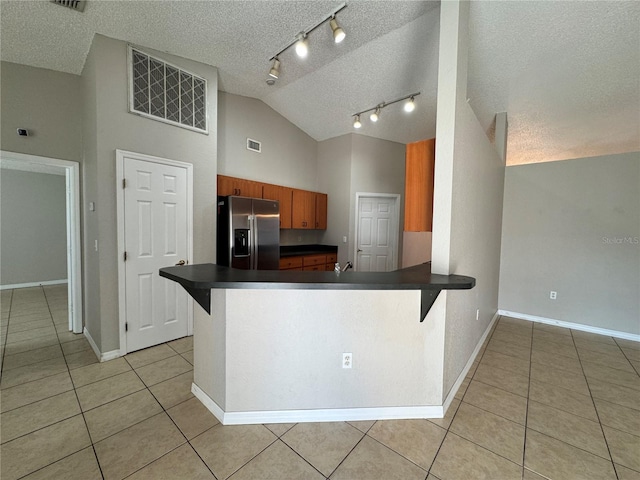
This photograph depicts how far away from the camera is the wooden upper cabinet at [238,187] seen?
354 centimetres

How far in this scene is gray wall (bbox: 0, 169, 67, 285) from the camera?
16.1 feet

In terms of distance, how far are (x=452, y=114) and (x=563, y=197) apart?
308cm

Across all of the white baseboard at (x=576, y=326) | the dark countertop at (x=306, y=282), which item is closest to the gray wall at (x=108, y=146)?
the dark countertop at (x=306, y=282)

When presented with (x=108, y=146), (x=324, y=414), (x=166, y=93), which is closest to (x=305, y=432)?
(x=324, y=414)

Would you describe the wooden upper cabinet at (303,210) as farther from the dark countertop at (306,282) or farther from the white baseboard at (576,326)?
the white baseboard at (576,326)

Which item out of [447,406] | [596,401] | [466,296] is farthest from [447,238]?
[596,401]

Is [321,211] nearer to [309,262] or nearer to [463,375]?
[309,262]

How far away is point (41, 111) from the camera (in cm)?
272

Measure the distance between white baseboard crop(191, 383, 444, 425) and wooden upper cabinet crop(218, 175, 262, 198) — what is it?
263cm

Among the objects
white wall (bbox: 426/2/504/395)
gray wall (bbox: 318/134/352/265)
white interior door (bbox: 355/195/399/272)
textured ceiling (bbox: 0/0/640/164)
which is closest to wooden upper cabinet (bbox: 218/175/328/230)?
gray wall (bbox: 318/134/352/265)

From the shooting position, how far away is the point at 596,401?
197 cm

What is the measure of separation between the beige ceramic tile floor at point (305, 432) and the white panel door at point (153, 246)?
40cm

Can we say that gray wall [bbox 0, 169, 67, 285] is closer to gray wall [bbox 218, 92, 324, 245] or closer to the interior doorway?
the interior doorway

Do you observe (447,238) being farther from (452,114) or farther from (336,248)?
(336,248)
